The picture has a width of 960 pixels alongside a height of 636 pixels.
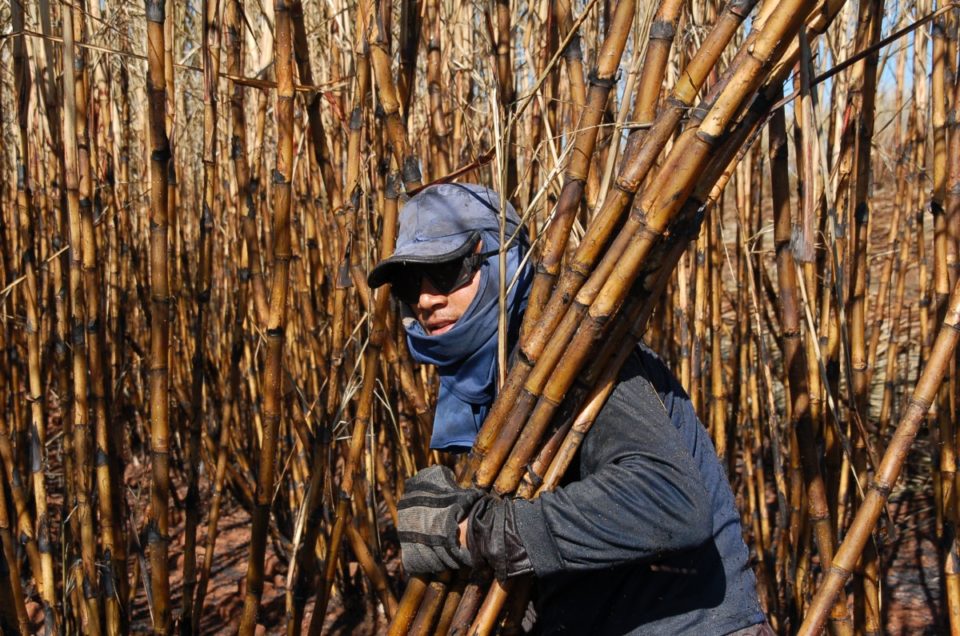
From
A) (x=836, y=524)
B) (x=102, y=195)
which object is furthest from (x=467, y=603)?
(x=102, y=195)

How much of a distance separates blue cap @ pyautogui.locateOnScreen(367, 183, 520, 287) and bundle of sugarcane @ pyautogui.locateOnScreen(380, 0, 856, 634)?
17 centimetres

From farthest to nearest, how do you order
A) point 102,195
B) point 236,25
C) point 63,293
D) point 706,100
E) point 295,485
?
point 295,485 < point 102,195 < point 63,293 < point 236,25 < point 706,100

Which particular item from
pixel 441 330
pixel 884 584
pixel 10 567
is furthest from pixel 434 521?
pixel 884 584

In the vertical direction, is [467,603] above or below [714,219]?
below

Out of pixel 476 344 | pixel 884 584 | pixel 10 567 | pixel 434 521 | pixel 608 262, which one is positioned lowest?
pixel 884 584

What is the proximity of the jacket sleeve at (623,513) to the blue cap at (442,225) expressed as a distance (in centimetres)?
32

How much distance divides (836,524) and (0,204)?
165 centimetres

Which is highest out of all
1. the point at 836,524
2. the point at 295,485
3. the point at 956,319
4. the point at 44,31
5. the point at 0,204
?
the point at 44,31

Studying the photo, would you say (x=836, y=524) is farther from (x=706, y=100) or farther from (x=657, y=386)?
(x=706, y=100)

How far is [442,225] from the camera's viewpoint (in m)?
1.05

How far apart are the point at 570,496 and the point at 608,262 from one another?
0.79ft

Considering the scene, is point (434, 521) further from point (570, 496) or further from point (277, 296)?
point (277, 296)

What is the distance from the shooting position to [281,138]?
0.98 metres

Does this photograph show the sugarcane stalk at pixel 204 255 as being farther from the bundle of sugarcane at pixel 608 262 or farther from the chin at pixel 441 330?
the bundle of sugarcane at pixel 608 262
